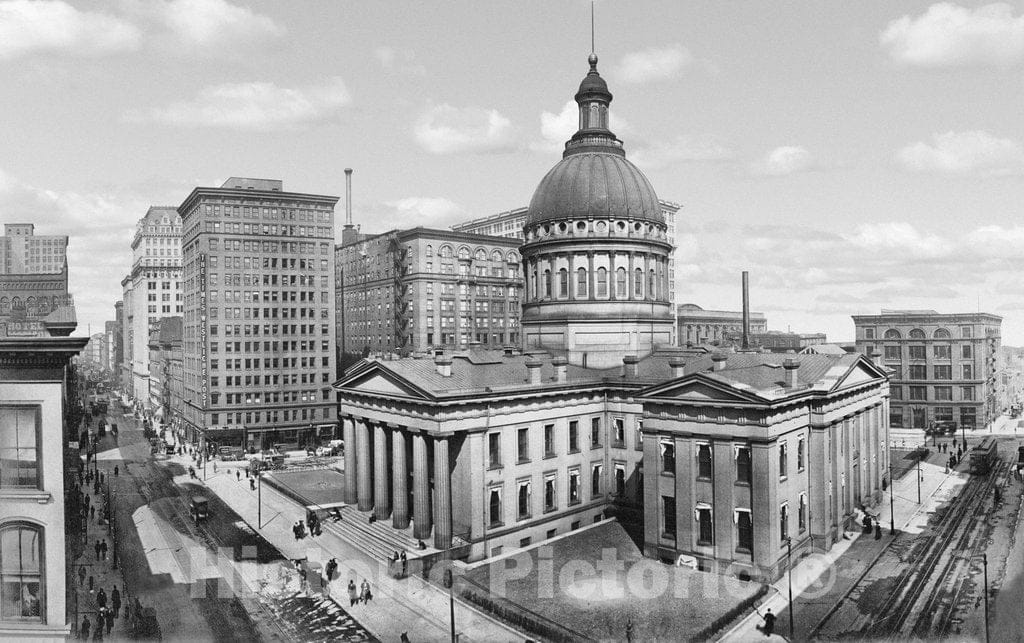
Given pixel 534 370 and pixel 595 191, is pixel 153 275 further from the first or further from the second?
pixel 534 370

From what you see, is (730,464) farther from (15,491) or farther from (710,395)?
(15,491)

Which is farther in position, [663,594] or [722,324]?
[722,324]

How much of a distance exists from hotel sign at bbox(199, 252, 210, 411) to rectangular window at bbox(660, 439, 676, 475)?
61865mm

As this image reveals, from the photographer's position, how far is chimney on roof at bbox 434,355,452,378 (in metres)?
46.7

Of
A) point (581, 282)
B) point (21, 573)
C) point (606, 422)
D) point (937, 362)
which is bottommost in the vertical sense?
point (606, 422)

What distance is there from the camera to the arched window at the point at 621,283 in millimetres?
58312

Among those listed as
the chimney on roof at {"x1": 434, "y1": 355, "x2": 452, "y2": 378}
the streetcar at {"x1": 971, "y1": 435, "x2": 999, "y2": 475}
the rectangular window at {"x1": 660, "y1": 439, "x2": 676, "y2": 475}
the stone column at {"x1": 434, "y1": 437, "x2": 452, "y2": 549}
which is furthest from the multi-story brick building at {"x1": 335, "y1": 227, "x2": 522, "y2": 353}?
the rectangular window at {"x1": 660, "y1": 439, "x2": 676, "y2": 475}

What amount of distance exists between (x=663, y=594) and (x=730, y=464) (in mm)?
8067

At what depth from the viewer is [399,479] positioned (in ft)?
154

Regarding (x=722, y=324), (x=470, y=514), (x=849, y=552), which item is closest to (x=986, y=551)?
(x=849, y=552)

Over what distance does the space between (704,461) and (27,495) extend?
32.6m

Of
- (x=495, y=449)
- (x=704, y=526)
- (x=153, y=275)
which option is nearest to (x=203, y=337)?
(x=495, y=449)

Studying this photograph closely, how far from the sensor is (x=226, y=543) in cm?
4909

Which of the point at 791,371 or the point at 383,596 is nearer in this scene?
the point at 383,596
